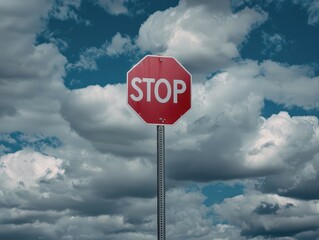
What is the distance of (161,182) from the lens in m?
13.9

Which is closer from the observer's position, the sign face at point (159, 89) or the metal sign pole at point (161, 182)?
the metal sign pole at point (161, 182)

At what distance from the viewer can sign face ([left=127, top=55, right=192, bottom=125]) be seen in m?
14.0

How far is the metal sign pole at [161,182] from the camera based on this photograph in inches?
530

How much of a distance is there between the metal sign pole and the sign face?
15.6 inches

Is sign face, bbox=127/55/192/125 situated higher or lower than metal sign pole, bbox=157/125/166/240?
higher

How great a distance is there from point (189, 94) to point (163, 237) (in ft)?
13.3

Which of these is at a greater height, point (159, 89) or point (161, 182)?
point (159, 89)

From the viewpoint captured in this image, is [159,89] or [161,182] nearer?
[161,182]

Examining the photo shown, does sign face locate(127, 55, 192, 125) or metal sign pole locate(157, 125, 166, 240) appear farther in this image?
sign face locate(127, 55, 192, 125)

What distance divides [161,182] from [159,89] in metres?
2.57

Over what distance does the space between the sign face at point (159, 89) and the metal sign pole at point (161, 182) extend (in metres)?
0.40

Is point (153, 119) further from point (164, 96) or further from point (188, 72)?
point (188, 72)

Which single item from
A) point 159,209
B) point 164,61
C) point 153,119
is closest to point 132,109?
point 153,119

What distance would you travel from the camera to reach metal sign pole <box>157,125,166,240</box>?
13461mm
